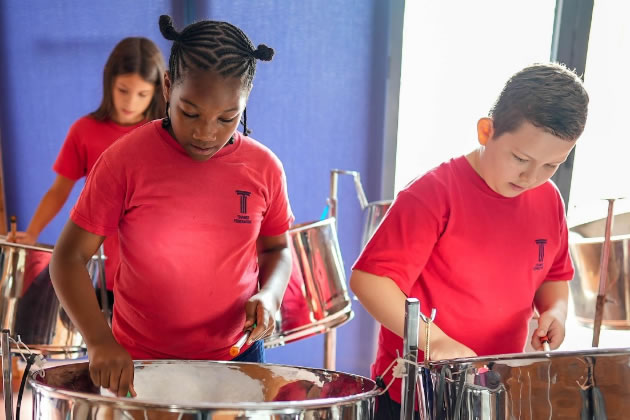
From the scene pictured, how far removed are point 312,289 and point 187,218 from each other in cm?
54

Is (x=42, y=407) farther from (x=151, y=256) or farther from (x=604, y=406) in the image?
(x=604, y=406)

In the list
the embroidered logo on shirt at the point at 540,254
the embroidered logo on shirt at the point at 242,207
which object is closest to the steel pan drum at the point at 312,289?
the embroidered logo on shirt at the point at 242,207

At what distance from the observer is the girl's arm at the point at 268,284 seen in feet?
3.29

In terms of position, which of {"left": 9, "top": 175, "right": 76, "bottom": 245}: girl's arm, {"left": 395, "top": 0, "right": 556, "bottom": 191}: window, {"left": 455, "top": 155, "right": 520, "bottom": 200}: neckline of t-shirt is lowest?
{"left": 9, "top": 175, "right": 76, "bottom": 245}: girl's arm

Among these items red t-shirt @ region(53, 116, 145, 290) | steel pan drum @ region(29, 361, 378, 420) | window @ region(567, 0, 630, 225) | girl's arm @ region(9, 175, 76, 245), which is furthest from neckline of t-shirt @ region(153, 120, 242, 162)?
window @ region(567, 0, 630, 225)

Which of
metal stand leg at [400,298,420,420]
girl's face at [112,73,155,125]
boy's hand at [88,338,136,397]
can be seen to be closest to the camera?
metal stand leg at [400,298,420,420]

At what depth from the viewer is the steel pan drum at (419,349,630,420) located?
2.73 ft

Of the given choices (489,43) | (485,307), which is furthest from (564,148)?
(489,43)

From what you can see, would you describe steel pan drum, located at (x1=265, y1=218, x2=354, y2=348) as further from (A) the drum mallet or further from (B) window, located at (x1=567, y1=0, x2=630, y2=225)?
(B) window, located at (x1=567, y1=0, x2=630, y2=225)

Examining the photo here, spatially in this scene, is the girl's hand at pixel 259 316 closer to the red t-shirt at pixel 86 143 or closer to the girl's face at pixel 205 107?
the girl's face at pixel 205 107

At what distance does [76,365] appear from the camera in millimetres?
885

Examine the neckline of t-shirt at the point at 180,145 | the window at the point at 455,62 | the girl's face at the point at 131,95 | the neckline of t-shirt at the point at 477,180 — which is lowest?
the neckline of t-shirt at the point at 477,180

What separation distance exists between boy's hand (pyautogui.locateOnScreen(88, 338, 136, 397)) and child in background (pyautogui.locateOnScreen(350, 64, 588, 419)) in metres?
0.34

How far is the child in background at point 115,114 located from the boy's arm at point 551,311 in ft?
3.32
